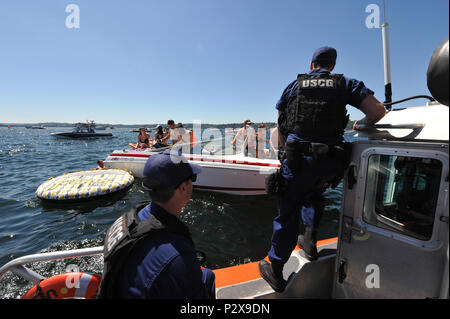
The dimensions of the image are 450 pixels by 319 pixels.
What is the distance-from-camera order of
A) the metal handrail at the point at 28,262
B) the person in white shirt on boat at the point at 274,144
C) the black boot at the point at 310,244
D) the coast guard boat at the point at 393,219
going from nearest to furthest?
1. the coast guard boat at the point at 393,219
2. the metal handrail at the point at 28,262
3. the black boot at the point at 310,244
4. the person in white shirt on boat at the point at 274,144

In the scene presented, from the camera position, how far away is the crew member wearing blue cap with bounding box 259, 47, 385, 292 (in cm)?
159

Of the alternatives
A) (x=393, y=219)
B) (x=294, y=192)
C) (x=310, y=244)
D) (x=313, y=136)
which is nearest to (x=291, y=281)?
(x=310, y=244)

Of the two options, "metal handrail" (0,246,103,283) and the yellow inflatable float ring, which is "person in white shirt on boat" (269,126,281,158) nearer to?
the yellow inflatable float ring

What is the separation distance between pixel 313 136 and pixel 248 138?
16.1 feet

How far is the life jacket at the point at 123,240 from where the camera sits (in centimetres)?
94

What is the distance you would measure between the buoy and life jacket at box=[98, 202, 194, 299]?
1.74 ft

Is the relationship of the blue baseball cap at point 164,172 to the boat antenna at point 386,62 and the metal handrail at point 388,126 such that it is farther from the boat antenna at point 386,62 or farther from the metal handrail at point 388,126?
the boat antenna at point 386,62

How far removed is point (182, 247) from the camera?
1001 mm

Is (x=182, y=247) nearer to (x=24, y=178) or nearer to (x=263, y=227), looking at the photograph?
(x=263, y=227)

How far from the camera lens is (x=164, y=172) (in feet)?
3.99

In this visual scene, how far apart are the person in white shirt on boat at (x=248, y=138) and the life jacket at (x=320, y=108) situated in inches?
181

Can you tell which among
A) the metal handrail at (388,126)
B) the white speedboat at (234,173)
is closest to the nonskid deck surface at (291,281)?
the metal handrail at (388,126)
